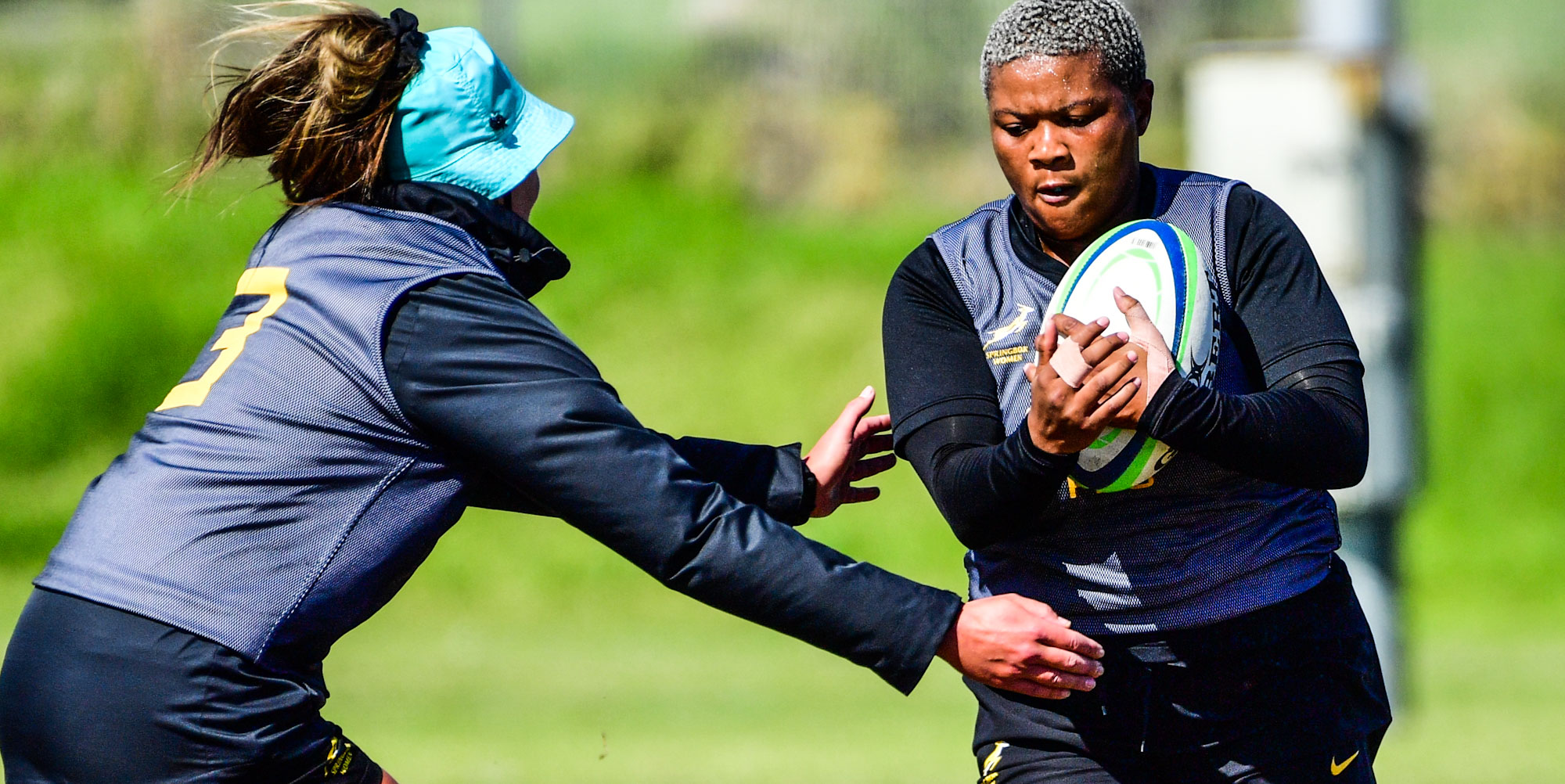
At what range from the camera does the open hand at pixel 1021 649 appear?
313cm

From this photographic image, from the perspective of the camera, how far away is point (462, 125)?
11.0 ft

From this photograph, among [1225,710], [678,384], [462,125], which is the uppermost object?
[462,125]

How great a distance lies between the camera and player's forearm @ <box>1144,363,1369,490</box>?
3123 millimetres

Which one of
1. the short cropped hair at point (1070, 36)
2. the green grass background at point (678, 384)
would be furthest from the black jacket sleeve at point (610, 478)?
the green grass background at point (678, 384)

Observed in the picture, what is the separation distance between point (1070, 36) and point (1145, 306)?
560mm

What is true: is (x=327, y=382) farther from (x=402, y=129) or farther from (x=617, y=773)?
(x=617, y=773)

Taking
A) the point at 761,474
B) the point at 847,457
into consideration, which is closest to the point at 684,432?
the point at 847,457

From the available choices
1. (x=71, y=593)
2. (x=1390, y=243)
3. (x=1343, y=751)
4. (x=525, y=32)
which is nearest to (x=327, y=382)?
(x=71, y=593)

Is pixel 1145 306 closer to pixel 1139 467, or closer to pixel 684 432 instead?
pixel 1139 467

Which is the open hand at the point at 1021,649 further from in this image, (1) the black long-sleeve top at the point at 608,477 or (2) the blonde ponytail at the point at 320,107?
(2) the blonde ponytail at the point at 320,107

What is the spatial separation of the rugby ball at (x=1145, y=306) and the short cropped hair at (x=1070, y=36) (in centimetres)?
33

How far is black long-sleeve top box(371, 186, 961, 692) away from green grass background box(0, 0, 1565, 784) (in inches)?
246

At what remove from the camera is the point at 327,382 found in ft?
9.95

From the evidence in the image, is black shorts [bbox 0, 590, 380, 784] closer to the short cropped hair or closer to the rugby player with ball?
the rugby player with ball
